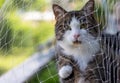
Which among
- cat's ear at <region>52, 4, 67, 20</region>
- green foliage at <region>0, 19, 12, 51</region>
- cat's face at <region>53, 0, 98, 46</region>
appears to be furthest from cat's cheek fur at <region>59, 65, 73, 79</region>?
green foliage at <region>0, 19, 12, 51</region>

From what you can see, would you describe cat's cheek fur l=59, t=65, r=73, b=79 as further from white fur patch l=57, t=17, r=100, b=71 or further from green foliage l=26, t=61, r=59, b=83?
green foliage l=26, t=61, r=59, b=83

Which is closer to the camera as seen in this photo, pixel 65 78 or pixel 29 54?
pixel 65 78

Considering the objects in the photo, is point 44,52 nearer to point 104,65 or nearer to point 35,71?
point 35,71

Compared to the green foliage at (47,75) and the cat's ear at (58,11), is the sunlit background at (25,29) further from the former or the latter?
the cat's ear at (58,11)

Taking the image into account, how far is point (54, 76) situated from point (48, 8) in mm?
358

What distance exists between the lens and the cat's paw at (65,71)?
2120 mm

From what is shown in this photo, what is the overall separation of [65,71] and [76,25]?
20 centimetres

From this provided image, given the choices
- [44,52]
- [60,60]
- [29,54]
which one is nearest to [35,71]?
[29,54]

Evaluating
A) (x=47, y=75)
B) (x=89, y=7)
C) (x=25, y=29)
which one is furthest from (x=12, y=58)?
(x=89, y=7)

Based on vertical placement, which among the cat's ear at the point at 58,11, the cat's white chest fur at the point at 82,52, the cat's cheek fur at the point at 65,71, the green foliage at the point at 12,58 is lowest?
the green foliage at the point at 12,58

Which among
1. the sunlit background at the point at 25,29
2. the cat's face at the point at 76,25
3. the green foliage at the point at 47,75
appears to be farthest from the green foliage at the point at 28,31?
the cat's face at the point at 76,25

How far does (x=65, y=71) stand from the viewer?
6.94 ft

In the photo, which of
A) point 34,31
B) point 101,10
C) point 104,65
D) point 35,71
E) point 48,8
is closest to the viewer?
point 104,65

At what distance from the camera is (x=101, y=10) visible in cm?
231
